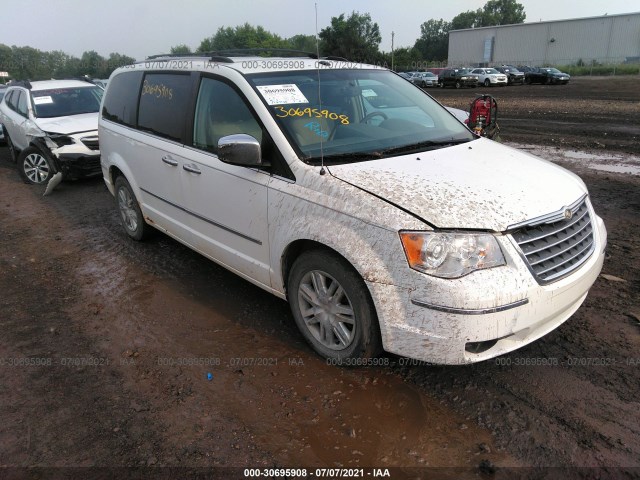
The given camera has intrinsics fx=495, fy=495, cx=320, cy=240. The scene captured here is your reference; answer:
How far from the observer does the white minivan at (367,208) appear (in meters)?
2.60

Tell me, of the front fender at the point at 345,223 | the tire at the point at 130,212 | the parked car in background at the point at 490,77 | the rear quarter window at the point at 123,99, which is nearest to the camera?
the front fender at the point at 345,223

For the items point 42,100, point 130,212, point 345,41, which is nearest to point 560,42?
point 345,41

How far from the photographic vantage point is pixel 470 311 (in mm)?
2527

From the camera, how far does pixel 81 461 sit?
2.57 meters

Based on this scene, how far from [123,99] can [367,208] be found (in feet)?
12.4

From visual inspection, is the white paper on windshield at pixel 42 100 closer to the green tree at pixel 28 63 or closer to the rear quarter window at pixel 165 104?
the rear quarter window at pixel 165 104

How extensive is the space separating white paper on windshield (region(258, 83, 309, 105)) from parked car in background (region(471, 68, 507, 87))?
131 ft

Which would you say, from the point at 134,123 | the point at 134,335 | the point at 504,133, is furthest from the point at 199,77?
the point at 504,133

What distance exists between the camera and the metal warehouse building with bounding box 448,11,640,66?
2581 inches

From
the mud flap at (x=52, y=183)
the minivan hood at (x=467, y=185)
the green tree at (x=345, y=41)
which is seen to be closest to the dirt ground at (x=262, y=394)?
the minivan hood at (x=467, y=185)

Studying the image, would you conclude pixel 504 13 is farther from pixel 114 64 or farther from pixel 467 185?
pixel 467 185

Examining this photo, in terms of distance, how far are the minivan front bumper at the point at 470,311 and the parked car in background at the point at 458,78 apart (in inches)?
1600

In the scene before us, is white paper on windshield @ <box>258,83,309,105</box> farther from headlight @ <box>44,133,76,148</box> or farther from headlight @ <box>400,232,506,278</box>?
headlight @ <box>44,133,76,148</box>

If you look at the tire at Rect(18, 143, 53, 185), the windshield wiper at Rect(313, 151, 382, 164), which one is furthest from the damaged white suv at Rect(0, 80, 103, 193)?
the windshield wiper at Rect(313, 151, 382, 164)
